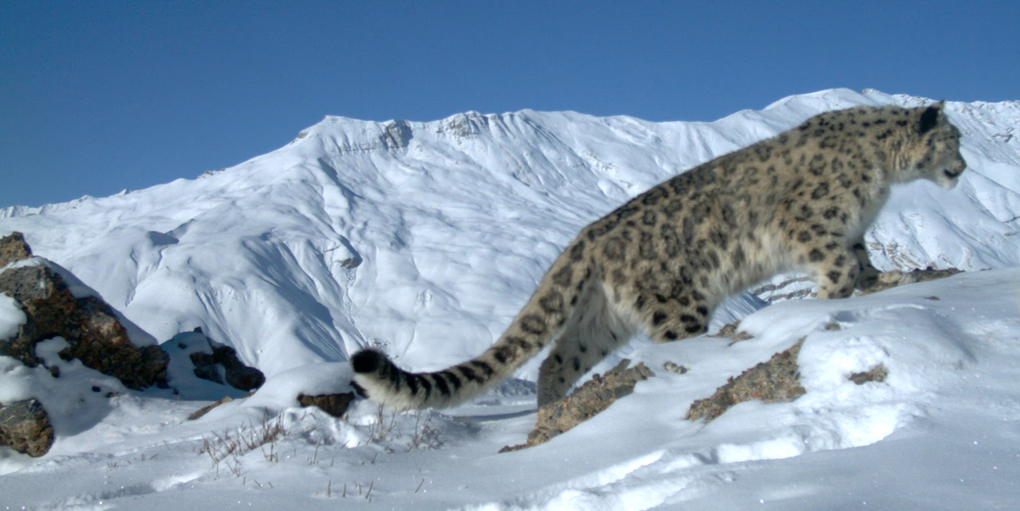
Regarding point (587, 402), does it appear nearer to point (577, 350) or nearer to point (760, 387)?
point (760, 387)

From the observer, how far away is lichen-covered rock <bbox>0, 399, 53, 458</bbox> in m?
5.95

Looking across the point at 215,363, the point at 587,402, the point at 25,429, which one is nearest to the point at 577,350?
the point at 587,402

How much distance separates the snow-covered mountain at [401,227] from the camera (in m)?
68.2

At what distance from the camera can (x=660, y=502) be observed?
2455 millimetres

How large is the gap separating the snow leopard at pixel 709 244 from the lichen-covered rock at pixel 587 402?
720 mm

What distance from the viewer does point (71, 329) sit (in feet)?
22.9

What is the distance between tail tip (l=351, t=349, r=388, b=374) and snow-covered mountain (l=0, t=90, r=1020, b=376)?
54.6m

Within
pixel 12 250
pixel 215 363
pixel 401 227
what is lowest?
pixel 215 363

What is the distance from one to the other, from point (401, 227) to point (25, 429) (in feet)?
268

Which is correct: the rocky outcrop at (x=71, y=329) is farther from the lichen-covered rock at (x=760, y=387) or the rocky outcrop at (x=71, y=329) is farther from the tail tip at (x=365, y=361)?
the lichen-covered rock at (x=760, y=387)

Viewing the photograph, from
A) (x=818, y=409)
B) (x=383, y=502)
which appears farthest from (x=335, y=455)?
(x=818, y=409)

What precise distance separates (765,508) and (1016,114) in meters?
173

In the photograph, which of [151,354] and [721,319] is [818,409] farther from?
[721,319]

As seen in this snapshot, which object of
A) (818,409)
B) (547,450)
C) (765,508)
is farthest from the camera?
(547,450)
